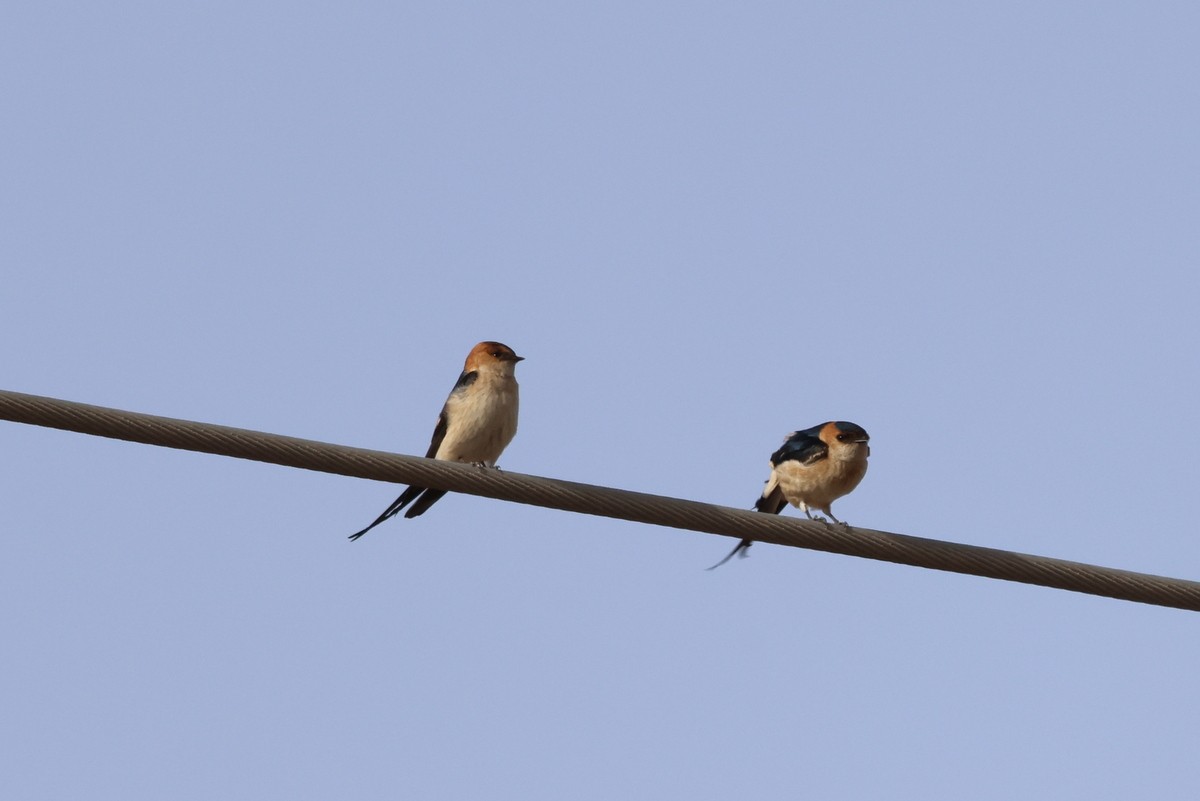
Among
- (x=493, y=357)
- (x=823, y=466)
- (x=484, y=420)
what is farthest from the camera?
(x=493, y=357)

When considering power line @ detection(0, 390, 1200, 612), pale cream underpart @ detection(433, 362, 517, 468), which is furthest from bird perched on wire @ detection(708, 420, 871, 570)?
power line @ detection(0, 390, 1200, 612)

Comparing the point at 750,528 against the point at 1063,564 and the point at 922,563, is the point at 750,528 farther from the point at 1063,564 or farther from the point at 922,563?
the point at 1063,564

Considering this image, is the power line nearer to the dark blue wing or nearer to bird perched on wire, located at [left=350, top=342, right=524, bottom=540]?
the dark blue wing

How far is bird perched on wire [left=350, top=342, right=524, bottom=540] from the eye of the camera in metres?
8.37

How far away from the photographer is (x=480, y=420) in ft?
27.5

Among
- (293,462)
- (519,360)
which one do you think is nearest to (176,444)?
(293,462)

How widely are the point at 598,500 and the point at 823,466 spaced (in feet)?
9.14

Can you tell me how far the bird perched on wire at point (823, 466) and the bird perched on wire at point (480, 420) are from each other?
133 cm

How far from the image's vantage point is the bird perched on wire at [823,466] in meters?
7.84

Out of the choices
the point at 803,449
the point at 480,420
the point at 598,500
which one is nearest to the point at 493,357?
the point at 480,420

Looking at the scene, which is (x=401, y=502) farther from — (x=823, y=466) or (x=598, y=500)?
(x=598, y=500)

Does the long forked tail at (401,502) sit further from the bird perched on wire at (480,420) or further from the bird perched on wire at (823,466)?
the bird perched on wire at (823,466)

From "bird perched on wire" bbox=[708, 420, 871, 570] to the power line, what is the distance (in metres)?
2.27

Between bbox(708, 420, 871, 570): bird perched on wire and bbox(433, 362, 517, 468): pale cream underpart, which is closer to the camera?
bbox(708, 420, 871, 570): bird perched on wire
